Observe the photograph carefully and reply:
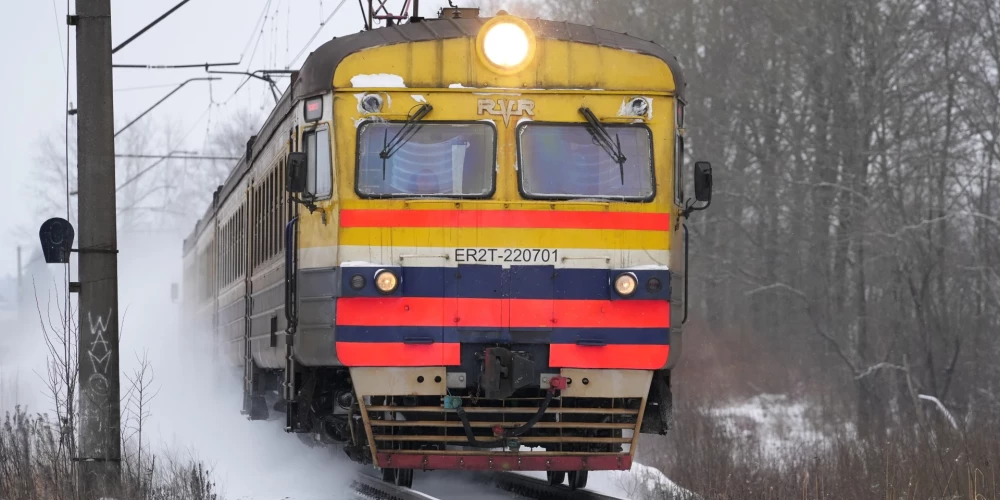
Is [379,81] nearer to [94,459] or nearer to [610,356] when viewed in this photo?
[610,356]

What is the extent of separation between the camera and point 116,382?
9.59m

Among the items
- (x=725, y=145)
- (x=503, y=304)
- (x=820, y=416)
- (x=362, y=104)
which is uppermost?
(x=725, y=145)

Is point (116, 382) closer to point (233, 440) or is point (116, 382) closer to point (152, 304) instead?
point (233, 440)

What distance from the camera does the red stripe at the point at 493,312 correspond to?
8336 mm

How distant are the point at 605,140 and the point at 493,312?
1.29m

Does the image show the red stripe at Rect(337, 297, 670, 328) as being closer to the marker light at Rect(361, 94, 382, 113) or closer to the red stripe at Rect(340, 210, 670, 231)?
the red stripe at Rect(340, 210, 670, 231)

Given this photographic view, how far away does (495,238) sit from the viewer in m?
8.44

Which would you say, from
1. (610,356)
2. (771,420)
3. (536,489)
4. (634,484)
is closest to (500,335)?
(610,356)

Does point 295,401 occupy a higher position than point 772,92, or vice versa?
point 772,92

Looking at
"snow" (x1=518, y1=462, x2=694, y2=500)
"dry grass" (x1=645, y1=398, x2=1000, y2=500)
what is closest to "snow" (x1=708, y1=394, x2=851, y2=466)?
"dry grass" (x1=645, y1=398, x2=1000, y2=500)

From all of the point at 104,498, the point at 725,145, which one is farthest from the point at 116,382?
the point at 725,145

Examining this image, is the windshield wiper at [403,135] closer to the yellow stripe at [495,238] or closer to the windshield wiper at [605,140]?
the yellow stripe at [495,238]

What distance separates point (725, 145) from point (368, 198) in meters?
20.4

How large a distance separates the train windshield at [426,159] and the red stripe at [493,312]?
2.20ft
